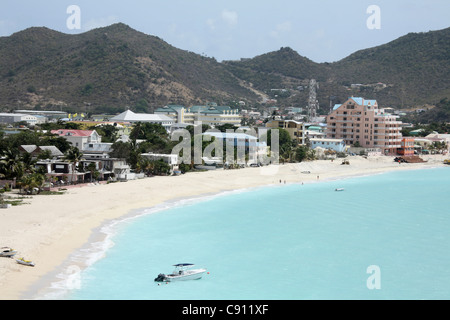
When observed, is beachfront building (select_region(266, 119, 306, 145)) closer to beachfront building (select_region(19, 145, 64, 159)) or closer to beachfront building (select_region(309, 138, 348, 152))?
beachfront building (select_region(309, 138, 348, 152))

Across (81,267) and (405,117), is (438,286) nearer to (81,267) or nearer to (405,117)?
(81,267)

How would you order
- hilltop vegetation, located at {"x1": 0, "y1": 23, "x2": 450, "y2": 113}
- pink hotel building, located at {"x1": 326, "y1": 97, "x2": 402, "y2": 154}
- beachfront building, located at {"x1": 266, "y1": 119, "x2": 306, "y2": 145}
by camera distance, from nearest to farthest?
beachfront building, located at {"x1": 266, "y1": 119, "x2": 306, "y2": 145}, pink hotel building, located at {"x1": 326, "y1": 97, "x2": 402, "y2": 154}, hilltop vegetation, located at {"x1": 0, "y1": 23, "x2": 450, "y2": 113}

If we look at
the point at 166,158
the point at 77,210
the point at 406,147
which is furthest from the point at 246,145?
the point at 406,147

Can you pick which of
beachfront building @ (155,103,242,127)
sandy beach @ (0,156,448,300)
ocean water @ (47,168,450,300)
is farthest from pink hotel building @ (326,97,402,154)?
ocean water @ (47,168,450,300)

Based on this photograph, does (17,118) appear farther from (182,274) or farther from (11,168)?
(182,274)

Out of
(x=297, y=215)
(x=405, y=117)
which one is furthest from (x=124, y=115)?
(x=405, y=117)

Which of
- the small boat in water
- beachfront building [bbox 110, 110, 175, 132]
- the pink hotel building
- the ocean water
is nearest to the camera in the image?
the ocean water

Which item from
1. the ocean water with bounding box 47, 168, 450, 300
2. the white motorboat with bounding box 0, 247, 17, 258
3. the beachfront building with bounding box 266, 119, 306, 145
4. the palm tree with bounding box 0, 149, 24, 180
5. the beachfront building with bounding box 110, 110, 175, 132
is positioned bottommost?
the ocean water with bounding box 47, 168, 450, 300
